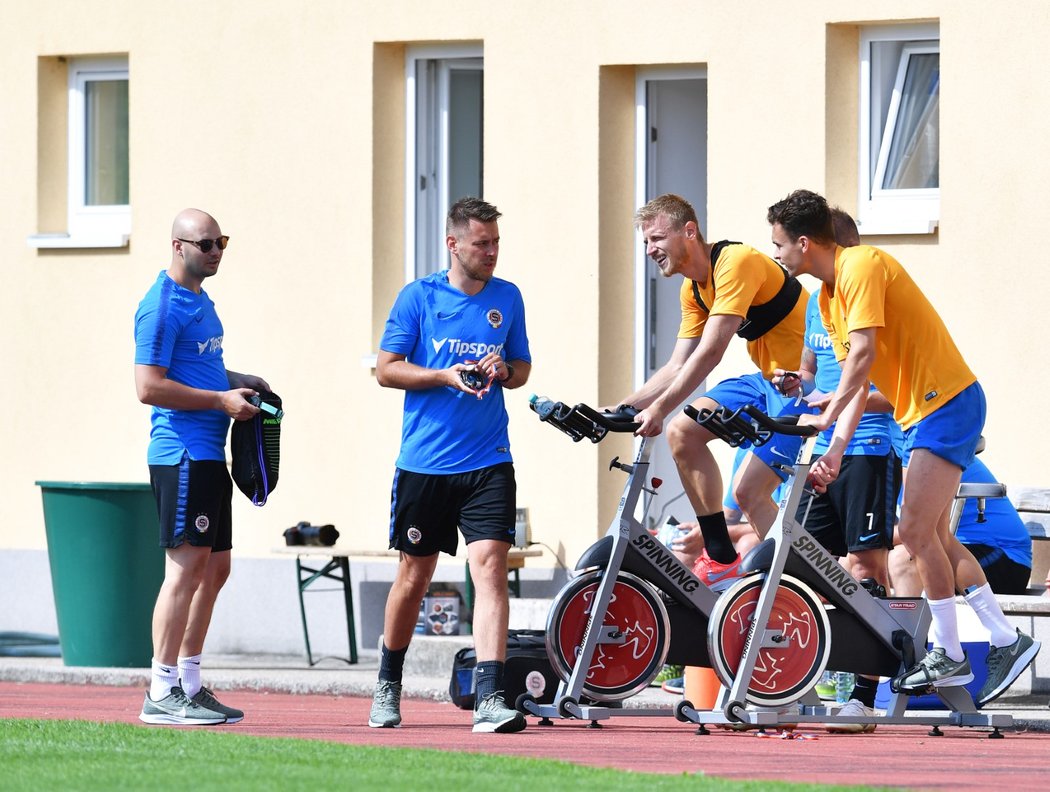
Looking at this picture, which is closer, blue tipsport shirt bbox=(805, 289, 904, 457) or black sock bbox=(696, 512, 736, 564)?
black sock bbox=(696, 512, 736, 564)

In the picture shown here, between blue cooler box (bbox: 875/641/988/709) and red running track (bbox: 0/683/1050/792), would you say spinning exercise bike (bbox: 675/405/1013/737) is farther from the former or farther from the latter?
blue cooler box (bbox: 875/641/988/709)

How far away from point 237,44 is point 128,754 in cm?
767

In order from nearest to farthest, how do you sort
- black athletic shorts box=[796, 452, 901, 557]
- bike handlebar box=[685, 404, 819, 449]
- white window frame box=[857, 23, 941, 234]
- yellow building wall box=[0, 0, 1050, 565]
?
bike handlebar box=[685, 404, 819, 449] < black athletic shorts box=[796, 452, 901, 557] < yellow building wall box=[0, 0, 1050, 565] < white window frame box=[857, 23, 941, 234]

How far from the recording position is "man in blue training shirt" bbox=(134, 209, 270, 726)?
941 centimetres

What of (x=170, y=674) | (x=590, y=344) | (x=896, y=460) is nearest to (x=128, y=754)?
(x=170, y=674)

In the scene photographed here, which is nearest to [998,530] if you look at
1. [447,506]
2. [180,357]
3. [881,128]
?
[881,128]

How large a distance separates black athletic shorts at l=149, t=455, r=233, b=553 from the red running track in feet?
2.72

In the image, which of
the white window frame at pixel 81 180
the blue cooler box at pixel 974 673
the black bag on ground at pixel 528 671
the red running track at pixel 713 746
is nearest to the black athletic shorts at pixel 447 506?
the black bag on ground at pixel 528 671

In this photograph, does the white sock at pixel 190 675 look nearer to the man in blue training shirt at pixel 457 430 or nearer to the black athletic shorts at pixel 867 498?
the man in blue training shirt at pixel 457 430

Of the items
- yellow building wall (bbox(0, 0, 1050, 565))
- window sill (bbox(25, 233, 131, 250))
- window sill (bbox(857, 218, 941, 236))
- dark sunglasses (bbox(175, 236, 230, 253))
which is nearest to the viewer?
dark sunglasses (bbox(175, 236, 230, 253))

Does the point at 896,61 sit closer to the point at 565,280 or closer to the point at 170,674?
the point at 565,280

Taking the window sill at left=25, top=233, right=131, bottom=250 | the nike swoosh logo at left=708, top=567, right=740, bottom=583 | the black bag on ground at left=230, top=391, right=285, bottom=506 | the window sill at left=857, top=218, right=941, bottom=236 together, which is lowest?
the nike swoosh logo at left=708, top=567, right=740, bottom=583

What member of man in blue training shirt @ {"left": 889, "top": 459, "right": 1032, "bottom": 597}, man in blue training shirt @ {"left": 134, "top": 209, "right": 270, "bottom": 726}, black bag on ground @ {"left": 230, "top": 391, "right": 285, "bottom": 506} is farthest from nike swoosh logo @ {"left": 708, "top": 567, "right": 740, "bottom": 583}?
man in blue training shirt @ {"left": 134, "top": 209, "right": 270, "bottom": 726}

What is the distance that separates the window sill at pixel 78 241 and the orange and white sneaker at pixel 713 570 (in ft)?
19.8
